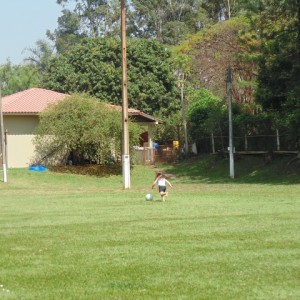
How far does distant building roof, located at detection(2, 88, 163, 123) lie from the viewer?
5306 centimetres

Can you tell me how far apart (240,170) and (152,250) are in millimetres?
35860

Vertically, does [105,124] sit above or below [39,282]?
above

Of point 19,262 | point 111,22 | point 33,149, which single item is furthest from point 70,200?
point 111,22

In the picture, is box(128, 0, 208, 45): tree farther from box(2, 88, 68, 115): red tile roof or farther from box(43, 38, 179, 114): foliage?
box(2, 88, 68, 115): red tile roof

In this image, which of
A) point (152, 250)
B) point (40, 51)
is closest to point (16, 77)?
point (40, 51)

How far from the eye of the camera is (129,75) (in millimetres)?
69875

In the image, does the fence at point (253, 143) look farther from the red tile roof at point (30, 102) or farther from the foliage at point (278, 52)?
the red tile roof at point (30, 102)

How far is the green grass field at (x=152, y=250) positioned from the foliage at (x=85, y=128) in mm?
23109

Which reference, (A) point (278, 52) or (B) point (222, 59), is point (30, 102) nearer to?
(B) point (222, 59)

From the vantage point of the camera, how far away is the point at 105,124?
165 feet

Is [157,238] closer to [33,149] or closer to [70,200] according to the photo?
[70,200]

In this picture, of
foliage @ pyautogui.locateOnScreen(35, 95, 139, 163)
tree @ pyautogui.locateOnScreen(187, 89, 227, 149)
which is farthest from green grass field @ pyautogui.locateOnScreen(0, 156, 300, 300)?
tree @ pyautogui.locateOnScreen(187, 89, 227, 149)

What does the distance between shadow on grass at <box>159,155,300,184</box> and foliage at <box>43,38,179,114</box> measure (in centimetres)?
1316

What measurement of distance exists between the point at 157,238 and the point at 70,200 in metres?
14.6
